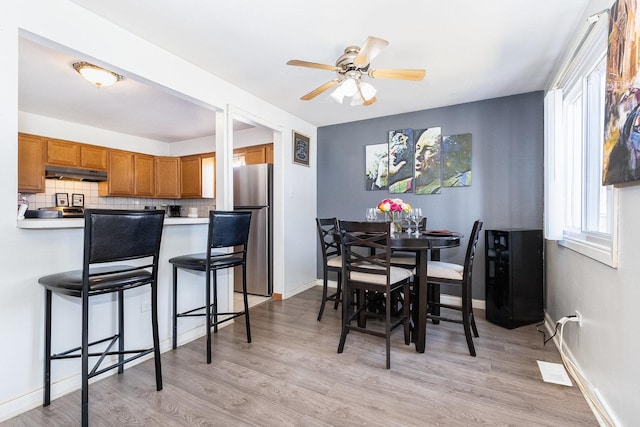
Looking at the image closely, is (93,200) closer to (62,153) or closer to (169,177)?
(62,153)

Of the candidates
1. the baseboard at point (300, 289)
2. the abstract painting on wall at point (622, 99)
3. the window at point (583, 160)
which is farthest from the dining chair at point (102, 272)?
the window at point (583, 160)

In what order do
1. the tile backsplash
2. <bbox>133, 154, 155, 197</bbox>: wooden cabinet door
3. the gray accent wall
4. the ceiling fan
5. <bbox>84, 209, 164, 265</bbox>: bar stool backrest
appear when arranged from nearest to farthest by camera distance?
<bbox>84, 209, 164, 265</bbox>: bar stool backrest
the ceiling fan
the gray accent wall
the tile backsplash
<bbox>133, 154, 155, 197</bbox>: wooden cabinet door

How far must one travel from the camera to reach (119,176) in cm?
444

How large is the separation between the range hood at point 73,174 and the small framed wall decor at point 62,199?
268 mm

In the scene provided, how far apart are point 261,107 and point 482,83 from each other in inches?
88.7

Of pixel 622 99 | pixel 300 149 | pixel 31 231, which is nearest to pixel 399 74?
pixel 622 99

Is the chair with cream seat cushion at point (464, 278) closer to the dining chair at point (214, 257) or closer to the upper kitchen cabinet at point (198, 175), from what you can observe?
the dining chair at point (214, 257)

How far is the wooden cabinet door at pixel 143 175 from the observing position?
4637 mm

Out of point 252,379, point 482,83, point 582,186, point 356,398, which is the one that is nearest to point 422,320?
point 356,398

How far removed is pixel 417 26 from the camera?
1.94 metres

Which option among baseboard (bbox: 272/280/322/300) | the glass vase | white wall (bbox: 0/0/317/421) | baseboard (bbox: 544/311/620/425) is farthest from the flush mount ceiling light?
baseboard (bbox: 544/311/620/425)

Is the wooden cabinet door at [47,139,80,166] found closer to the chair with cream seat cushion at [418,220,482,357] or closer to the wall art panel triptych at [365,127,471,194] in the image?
the wall art panel triptych at [365,127,471,194]

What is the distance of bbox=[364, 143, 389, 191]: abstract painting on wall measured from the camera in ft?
12.1

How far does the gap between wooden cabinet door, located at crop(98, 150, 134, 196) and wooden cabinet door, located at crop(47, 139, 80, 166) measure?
1.38 feet
